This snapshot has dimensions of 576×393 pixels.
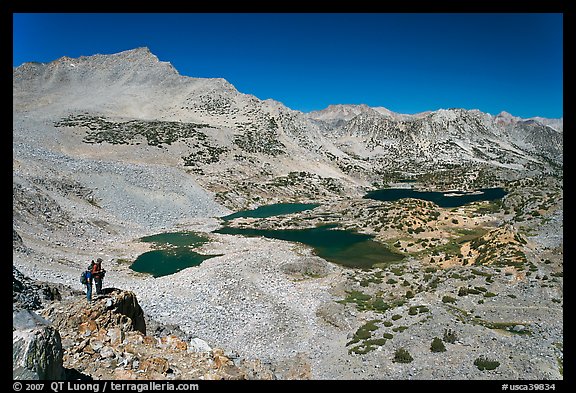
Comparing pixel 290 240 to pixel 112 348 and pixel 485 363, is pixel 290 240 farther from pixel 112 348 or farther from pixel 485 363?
pixel 112 348

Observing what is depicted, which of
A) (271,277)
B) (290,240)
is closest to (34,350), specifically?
(271,277)

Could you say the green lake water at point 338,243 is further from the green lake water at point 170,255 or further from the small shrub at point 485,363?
the small shrub at point 485,363

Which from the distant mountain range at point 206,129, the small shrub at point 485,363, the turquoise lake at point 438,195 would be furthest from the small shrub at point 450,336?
the turquoise lake at point 438,195

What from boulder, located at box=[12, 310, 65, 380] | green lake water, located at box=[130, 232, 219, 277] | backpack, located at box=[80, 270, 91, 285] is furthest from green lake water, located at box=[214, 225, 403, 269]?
boulder, located at box=[12, 310, 65, 380]

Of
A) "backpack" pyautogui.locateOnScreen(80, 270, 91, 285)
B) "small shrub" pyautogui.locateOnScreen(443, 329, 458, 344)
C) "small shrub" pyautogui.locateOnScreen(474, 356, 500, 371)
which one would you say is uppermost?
"backpack" pyautogui.locateOnScreen(80, 270, 91, 285)

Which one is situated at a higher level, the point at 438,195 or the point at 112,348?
the point at 438,195

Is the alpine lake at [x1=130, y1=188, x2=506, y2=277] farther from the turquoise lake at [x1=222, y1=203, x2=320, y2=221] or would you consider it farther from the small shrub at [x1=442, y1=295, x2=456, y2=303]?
the small shrub at [x1=442, y1=295, x2=456, y2=303]

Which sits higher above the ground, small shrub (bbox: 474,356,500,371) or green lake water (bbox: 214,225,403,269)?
green lake water (bbox: 214,225,403,269)

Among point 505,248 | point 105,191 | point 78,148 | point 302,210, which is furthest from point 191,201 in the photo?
point 505,248
